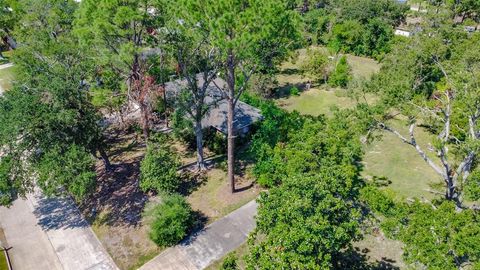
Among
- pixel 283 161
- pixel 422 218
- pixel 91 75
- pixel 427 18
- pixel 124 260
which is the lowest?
pixel 124 260

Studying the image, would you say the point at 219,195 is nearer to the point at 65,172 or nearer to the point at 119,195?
the point at 119,195

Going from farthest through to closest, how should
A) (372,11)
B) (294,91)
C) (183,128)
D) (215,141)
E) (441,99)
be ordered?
(372,11)
(294,91)
(215,141)
(183,128)
(441,99)

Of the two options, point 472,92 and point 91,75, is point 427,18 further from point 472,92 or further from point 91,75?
point 91,75

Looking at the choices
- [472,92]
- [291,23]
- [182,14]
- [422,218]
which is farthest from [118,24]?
[472,92]

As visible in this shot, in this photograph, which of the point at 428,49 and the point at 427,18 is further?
the point at 427,18

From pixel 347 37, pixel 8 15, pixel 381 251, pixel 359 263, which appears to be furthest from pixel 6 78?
pixel 381 251

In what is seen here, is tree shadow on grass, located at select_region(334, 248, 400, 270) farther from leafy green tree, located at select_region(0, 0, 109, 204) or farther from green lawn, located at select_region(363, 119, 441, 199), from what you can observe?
leafy green tree, located at select_region(0, 0, 109, 204)

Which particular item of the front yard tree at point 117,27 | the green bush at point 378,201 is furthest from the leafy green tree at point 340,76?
the green bush at point 378,201
